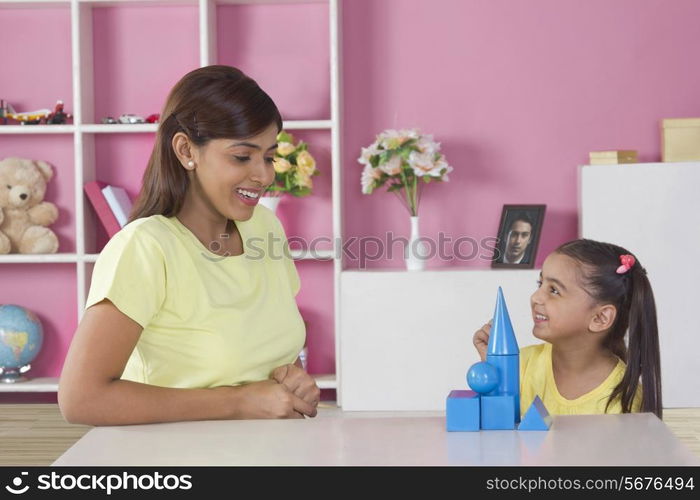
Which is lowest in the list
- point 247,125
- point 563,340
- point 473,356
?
point 473,356

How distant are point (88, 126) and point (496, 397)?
3.02m

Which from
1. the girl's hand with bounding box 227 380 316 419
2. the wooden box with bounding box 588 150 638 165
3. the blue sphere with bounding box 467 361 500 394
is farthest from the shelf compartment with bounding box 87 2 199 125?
the blue sphere with bounding box 467 361 500 394

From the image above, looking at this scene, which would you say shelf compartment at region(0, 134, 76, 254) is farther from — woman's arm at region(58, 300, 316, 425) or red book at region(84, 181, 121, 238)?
woman's arm at region(58, 300, 316, 425)

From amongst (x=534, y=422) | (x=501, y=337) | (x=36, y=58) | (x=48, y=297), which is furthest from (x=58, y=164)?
(x=534, y=422)

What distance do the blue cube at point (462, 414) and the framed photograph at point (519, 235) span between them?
263 centimetres

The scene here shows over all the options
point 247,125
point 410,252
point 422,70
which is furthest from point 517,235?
point 247,125

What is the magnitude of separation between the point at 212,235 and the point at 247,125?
227 mm

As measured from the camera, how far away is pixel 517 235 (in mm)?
3967

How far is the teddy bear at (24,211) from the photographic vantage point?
4.06m

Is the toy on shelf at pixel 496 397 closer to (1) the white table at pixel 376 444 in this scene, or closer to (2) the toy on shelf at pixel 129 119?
(1) the white table at pixel 376 444

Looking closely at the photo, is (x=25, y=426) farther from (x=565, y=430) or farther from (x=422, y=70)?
(x=565, y=430)

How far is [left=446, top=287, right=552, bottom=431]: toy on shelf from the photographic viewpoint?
1322 mm

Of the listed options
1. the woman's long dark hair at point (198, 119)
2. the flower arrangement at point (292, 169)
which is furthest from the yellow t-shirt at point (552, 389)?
the flower arrangement at point (292, 169)

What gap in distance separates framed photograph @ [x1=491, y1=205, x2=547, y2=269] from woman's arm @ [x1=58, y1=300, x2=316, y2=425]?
256cm
